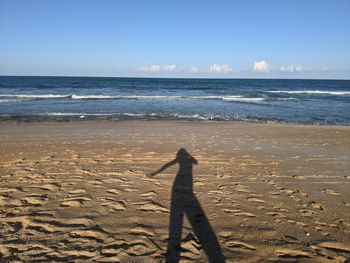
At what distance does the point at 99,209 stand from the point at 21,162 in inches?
142

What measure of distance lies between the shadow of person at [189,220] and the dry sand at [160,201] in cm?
4

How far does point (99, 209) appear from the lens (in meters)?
4.64

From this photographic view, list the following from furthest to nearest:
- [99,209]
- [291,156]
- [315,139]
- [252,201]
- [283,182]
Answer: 1. [315,139]
2. [291,156]
3. [283,182]
4. [252,201]
5. [99,209]

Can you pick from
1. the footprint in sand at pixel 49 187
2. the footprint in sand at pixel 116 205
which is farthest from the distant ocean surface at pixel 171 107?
the footprint in sand at pixel 116 205

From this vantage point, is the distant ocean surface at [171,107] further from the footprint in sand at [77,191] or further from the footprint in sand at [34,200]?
the footprint in sand at [34,200]

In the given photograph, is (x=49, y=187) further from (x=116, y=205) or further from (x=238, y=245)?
(x=238, y=245)

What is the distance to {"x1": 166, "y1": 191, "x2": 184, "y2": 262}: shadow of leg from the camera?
3527 millimetres

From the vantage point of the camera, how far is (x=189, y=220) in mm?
4359


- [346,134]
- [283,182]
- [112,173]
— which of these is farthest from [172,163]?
[346,134]

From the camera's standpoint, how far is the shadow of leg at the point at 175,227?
11.6ft

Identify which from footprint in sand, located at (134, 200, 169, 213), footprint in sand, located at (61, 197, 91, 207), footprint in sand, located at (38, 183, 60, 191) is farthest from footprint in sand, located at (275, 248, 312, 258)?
footprint in sand, located at (38, 183, 60, 191)

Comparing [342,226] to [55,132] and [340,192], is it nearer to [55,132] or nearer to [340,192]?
[340,192]

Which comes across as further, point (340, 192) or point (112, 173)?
point (112, 173)

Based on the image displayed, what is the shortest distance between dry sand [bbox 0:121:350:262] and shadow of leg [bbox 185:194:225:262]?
3cm
